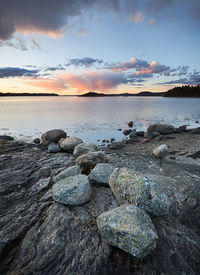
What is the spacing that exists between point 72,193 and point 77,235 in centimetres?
87

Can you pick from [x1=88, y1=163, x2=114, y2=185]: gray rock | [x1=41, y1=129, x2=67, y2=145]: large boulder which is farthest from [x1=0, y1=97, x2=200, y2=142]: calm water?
[x1=88, y1=163, x2=114, y2=185]: gray rock

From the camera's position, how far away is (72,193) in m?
3.25

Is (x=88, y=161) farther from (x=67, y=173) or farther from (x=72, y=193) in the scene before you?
(x=72, y=193)

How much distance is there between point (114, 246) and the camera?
2385 millimetres

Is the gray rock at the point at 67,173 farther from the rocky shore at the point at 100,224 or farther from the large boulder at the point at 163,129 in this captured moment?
the large boulder at the point at 163,129

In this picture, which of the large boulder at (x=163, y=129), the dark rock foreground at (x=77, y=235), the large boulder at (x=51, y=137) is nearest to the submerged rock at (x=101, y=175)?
the dark rock foreground at (x=77, y=235)

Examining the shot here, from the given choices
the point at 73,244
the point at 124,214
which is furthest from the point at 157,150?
the point at 73,244

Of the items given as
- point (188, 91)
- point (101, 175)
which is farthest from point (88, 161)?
point (188, 91)

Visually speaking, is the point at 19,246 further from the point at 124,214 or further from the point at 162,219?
the point at 162,219

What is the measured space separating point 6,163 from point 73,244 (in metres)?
4.59

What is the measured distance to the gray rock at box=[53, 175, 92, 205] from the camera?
3207 mm

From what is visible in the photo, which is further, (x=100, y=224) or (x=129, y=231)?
(x=100, y=224)

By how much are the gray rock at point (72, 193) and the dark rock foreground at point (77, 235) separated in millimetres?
130

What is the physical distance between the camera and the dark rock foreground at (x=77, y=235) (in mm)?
2139
